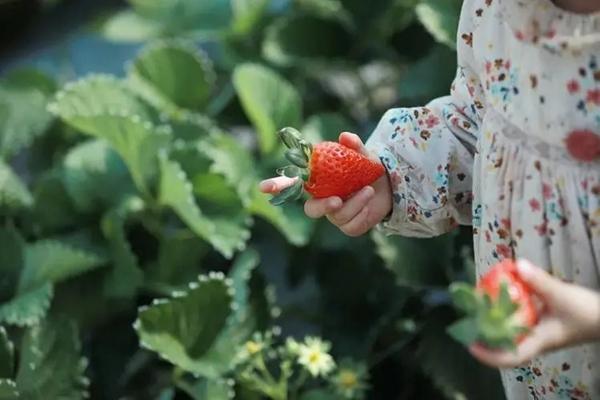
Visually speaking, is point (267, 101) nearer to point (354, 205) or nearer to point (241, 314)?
point (241, 314)

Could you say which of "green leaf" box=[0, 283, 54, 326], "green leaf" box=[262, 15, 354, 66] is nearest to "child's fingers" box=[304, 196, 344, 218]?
"green leaf" box=[0, 283, 54, 326]

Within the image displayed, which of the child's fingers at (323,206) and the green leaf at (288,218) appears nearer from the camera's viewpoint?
the child's fingers at (323,206)

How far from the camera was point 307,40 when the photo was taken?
1.46 m

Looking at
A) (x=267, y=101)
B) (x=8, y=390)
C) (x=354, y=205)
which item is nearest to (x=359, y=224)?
(x=354, y=205)

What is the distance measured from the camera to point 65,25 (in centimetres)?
210

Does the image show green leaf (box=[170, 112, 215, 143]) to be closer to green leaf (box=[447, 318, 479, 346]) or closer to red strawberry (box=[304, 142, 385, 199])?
red strawberry (box=[304, 142, 385, 199])

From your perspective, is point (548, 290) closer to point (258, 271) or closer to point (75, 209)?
point (258, 271)

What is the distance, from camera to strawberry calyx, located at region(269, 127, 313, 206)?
2.68 feet

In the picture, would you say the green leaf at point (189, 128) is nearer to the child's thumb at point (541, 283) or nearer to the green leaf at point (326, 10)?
the green leaf at point (326, 10)

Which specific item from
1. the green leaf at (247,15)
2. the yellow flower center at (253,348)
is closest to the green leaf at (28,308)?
the yellow flower center at (253,348)

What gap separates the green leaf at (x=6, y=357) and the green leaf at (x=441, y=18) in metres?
0.57

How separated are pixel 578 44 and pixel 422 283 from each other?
472mm

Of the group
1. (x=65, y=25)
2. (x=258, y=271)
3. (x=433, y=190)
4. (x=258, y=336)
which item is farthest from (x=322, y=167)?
(x=65, y=25)

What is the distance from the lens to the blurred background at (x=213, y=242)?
3.65 ft
